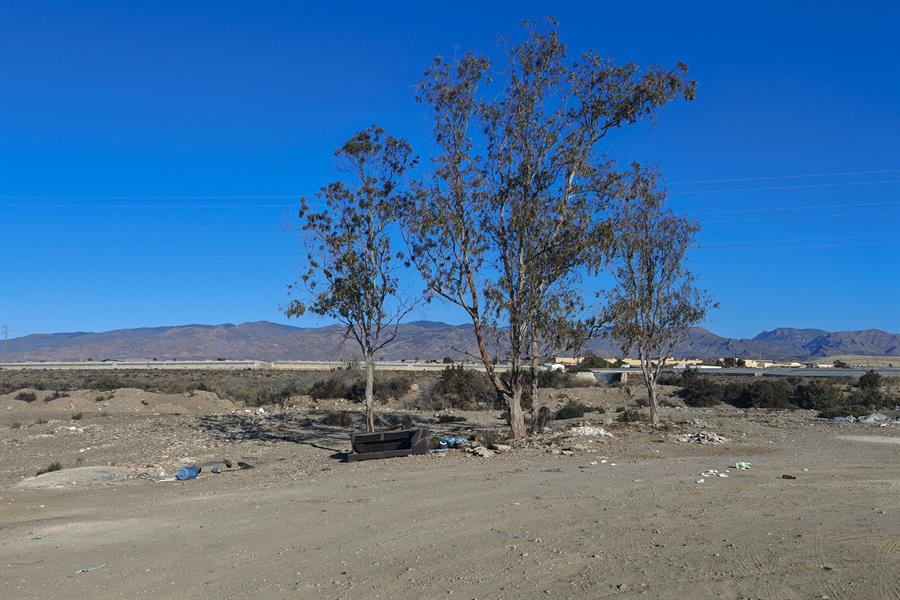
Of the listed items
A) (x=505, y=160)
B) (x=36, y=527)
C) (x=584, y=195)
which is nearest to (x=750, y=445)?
(x=584, y=195)

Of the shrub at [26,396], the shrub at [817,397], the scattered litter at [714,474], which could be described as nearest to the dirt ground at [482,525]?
the scattered litter at [714,474]

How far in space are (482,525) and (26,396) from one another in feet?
135

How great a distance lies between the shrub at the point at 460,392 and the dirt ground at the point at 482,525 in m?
22.6

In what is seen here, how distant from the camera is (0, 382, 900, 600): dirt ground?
7.77 m

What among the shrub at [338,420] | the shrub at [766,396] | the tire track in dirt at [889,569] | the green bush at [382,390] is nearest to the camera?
the tire track in dirt at [889,569]

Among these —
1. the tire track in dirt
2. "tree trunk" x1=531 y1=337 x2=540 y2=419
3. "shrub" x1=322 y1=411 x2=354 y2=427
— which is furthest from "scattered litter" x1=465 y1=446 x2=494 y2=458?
"shrub" x1=322 y1=411 x2=354 y2=427

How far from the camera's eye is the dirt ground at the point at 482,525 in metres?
7.77

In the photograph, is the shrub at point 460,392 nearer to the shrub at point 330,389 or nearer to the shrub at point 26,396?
the shrub at point 330,389

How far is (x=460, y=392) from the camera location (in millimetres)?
45625

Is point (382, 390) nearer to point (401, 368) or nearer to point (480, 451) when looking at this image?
point (480, 451)

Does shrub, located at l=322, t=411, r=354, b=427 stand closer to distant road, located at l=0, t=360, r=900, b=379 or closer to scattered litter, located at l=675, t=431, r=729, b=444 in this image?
scattered litter, located at l=675, t=431, r=729, b=444

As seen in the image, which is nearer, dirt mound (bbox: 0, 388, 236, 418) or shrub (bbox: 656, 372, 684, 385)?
dirt mound (bbox: 0, 388, 236, 418)

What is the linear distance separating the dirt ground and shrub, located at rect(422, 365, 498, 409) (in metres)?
22.6

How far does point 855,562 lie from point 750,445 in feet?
45.2
